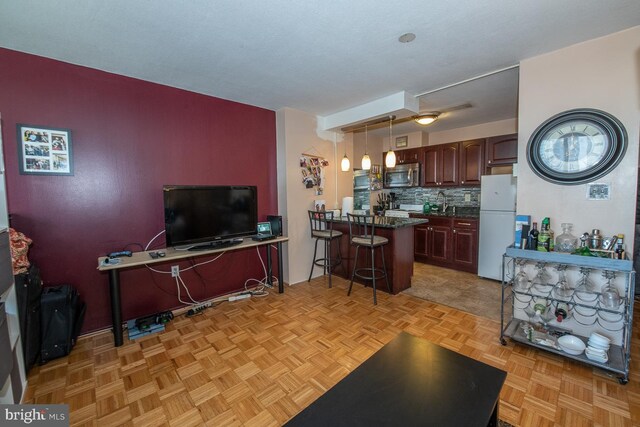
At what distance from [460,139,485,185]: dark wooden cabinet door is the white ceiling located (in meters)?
1.54

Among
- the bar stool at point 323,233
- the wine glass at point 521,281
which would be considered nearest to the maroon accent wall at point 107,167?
the bar stool at point 323,233

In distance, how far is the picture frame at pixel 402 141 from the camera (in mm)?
5337

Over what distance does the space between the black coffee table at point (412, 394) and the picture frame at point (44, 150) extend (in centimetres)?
272

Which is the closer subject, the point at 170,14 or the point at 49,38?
the point at 170,14

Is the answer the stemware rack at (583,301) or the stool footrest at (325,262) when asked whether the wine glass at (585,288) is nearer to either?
the stemware rack at (583,301)

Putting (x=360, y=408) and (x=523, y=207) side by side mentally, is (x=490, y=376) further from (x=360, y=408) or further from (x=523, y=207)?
(x=523, y=207)

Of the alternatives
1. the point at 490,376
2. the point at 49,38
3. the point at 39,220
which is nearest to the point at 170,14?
the point at 49,38

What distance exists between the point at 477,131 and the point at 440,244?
2.12 metres

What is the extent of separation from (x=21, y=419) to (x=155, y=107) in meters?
2.54

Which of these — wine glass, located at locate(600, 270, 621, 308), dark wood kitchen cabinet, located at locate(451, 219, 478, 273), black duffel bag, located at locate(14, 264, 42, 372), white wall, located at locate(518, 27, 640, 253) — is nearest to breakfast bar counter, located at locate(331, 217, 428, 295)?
dark wood kitchen cabinet, located at locate(451, 219, 478, 273)

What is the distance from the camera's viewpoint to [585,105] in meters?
2.08

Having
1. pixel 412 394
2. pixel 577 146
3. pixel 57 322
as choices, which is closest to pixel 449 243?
pixel 577 146

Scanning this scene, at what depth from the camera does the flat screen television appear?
2592 millimetres

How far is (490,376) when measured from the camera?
129cm
